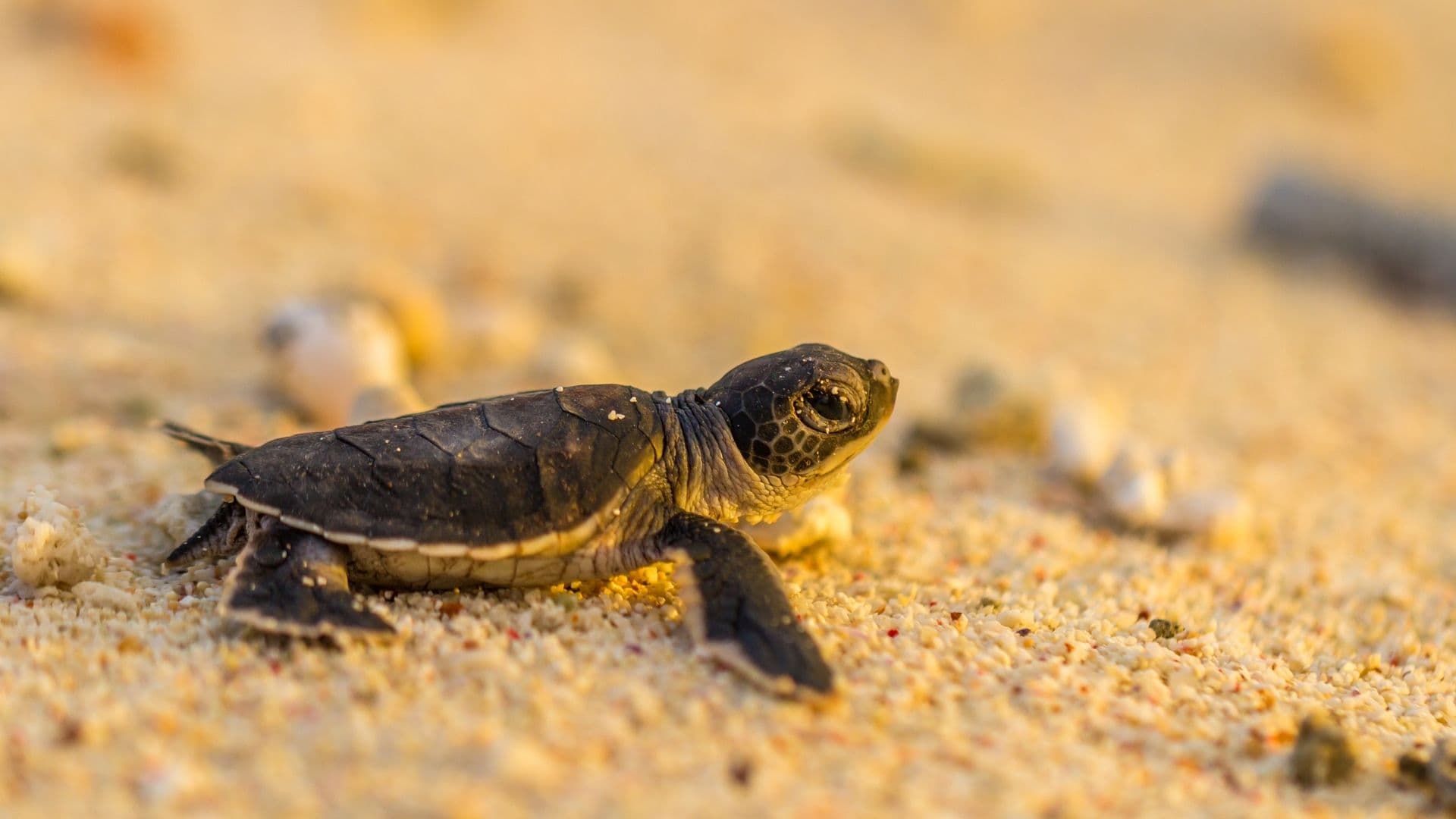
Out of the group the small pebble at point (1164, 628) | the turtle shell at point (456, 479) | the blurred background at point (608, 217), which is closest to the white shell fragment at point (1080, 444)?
the blurred background at point (608, 217)

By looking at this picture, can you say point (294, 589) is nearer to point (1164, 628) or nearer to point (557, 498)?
point (557, 498)

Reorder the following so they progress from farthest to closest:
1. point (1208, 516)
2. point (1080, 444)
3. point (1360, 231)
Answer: point (1360, 231) < point (1080, 444) < point (1208, 516)

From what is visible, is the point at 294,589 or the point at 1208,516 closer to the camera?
the point at 294,589

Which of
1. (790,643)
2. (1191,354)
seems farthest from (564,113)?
(790,643)

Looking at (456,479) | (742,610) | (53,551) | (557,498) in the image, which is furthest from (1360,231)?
(53,551)

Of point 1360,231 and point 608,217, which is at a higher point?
point 1360,231

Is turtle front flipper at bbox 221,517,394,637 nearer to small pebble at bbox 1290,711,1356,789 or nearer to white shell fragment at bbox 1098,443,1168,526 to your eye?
small pebble at bbox 1290,711,1356,789

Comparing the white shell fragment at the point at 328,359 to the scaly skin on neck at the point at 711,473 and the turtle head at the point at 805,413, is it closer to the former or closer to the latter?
the scaly skin on neck at the point at 711,473
